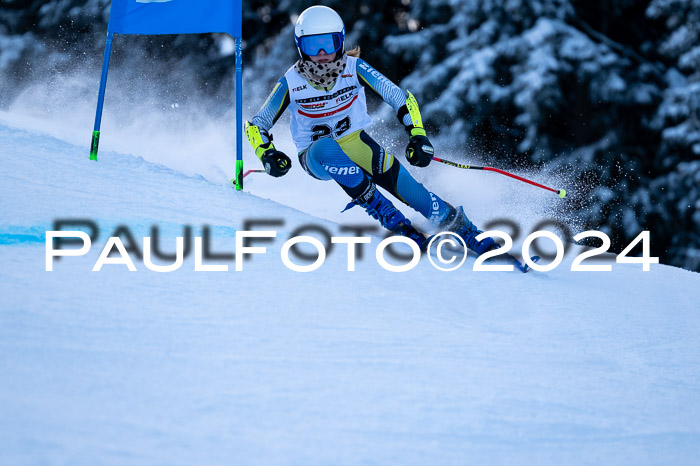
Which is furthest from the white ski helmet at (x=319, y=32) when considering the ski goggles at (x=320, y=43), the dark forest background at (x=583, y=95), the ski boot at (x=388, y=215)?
the dark forest background at (x=583, y=95)

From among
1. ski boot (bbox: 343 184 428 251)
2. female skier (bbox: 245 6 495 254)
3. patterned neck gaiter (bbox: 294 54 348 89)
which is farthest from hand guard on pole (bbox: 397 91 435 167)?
patterned neck gaiter (bbox: 294 54 348 89)

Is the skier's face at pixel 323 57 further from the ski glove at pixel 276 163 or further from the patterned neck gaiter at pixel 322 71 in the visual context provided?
the ski glove at pixel 276 163

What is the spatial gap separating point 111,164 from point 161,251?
1.55m

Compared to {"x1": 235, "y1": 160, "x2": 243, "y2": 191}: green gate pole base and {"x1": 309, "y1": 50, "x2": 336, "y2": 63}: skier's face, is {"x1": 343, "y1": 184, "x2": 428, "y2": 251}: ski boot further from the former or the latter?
{"x1": 235, "y1": 160, "x2": 243, "y2": 191}: green gate pole base

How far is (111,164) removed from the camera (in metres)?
4.27

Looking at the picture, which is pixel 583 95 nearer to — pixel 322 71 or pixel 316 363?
pixel 322 71

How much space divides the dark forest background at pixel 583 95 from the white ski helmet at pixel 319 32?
4816 millimetres

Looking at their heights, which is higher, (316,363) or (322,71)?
(322,71)

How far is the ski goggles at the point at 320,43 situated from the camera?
11.7ft

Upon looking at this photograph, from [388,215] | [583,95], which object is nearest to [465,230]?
[388,215]

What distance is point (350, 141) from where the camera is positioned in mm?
3840

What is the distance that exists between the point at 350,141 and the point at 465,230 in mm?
750

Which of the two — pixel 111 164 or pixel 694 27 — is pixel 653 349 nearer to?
pixel 111 164

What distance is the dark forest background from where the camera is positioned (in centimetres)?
813
